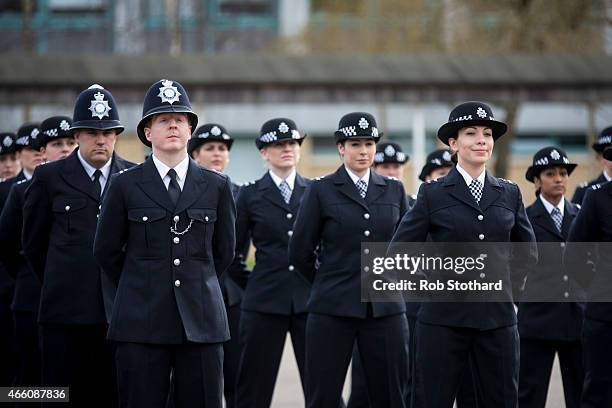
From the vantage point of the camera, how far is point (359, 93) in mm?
19188

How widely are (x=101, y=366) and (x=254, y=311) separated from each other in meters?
1.98

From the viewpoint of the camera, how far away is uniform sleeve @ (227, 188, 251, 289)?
9.52m

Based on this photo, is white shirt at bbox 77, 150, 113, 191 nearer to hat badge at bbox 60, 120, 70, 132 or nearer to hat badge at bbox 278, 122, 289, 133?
hat badge at bbox 60, 120, 70, 132

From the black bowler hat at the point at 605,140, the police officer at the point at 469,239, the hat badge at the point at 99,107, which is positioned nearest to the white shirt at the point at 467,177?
the police officer at the point at 469,239

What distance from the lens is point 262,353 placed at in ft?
29.6

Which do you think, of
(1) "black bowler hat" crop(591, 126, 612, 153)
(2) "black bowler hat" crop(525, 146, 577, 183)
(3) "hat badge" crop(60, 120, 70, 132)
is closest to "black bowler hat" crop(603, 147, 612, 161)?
(2) "black bowler hat" crop(525, 146, 577, 183)

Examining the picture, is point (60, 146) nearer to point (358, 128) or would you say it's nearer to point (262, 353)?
point (262, 353)

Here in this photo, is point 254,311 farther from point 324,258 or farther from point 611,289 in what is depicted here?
point 611,289

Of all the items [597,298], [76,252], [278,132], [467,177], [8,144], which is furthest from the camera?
[8,144]

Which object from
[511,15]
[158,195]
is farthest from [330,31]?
[158,195]

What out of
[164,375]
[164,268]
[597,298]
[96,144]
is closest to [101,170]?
[96,144]

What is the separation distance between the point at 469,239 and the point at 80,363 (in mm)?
2638

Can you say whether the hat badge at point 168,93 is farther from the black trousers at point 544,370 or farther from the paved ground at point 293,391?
the paved ground at point 293,391

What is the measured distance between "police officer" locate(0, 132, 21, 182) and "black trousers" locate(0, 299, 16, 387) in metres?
1.62
